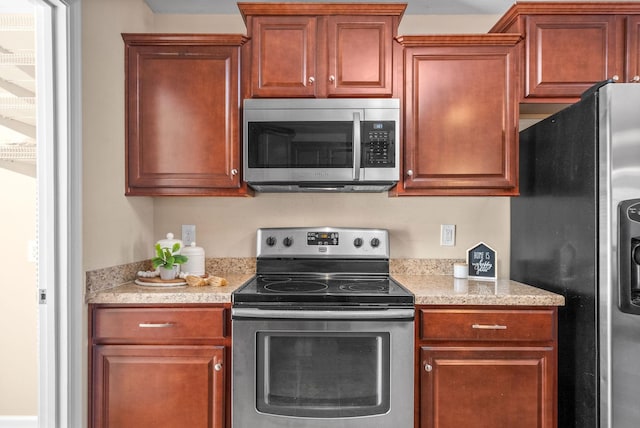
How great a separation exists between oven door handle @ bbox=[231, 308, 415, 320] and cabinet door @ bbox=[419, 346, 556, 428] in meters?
0.20

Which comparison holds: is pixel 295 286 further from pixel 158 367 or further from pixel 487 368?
pixel 487 368

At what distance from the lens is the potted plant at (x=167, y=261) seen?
1.99 meters

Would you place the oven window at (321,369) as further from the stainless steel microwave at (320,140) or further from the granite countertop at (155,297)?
the stainless steel microwave at (320,140)

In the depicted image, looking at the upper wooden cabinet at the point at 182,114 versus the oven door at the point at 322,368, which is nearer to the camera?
the oven door at the point at 322,368

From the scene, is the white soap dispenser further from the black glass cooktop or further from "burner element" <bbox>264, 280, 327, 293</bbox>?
"burner element" <bbox>264, 280, 327, 293</bbox>

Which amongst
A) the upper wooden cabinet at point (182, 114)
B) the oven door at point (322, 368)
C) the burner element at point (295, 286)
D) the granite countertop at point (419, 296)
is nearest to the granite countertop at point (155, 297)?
the granite countertop at point (419, 296)

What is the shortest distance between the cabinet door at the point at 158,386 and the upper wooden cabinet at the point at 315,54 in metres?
1.28

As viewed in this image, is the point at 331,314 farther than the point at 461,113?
No

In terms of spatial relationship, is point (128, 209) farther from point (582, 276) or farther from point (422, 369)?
point (582, 276)

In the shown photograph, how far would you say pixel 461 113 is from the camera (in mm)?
2012

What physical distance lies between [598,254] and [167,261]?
6.10 feet

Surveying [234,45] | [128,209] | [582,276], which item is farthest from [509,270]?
[128,209]

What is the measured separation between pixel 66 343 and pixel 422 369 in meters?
1.48

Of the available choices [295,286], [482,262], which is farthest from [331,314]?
[482,262]
